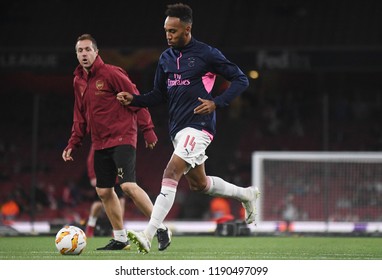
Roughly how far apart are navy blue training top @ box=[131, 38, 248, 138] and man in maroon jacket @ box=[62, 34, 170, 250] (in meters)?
0.77

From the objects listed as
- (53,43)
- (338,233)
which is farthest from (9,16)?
(338,233)

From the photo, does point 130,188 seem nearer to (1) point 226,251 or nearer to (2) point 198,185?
(2) point 198,185

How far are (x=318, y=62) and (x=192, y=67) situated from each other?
14130mm

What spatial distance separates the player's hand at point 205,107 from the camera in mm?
7938

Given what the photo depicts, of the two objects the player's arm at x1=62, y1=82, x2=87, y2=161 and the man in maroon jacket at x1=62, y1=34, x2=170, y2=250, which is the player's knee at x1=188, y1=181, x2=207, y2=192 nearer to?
the man in maroon jacket at x1=62, y1=34, x2=170, y2=250

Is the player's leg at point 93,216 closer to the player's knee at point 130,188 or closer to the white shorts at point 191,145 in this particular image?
the player's knee at point 130,188

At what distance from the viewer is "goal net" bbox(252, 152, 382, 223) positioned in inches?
608

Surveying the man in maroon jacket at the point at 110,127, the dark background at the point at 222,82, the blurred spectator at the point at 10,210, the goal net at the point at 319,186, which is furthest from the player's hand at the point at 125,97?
the dark background at the point at 222,82

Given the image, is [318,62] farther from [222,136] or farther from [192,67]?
[192,67]

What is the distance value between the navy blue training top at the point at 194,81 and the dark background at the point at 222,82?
1133 cm

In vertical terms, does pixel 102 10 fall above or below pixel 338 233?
above

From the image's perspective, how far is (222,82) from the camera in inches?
893

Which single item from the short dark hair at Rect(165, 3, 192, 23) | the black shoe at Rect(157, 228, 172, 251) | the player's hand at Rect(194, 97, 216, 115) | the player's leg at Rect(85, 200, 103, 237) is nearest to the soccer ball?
the black shoe at Rect(157, 228, 172, 251)

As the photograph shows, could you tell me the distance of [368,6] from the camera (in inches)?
974
